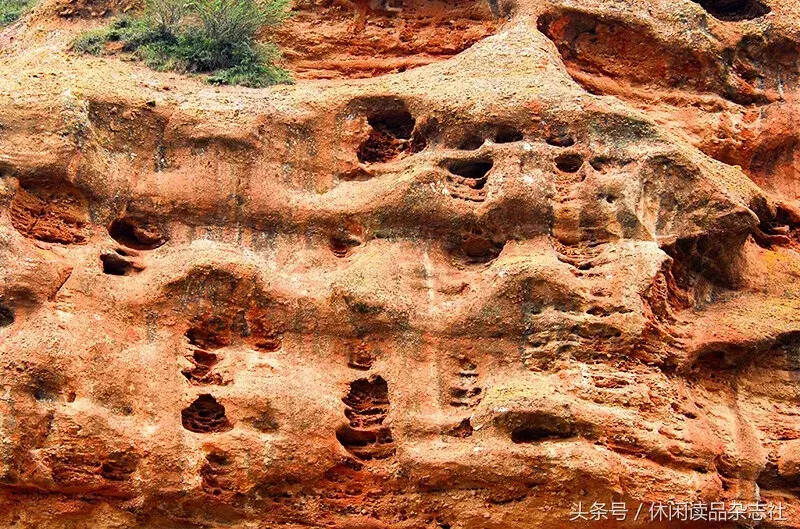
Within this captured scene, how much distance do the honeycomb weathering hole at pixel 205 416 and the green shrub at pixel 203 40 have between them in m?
4.11

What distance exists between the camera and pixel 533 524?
30.9ft

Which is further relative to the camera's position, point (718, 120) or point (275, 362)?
point (718, 120)

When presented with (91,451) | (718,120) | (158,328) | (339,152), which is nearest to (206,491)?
(91,451)

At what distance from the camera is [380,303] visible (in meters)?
10.2

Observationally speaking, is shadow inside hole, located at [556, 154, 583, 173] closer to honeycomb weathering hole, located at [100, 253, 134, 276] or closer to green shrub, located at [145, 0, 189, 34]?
honeycomb weathering hole, located at [100, 253, 134, 276]

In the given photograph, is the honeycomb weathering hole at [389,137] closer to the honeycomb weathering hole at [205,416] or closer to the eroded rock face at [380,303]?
the eroded rock face at [380,303]

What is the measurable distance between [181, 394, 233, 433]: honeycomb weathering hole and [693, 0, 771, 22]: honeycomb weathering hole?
8362 millimetres

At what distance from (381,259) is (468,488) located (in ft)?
7.77

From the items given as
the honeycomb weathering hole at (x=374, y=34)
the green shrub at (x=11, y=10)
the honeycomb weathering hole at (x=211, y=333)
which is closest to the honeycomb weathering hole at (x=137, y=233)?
the honeycomb weathering hole at (x=211, y=333)

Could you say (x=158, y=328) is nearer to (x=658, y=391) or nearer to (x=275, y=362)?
(x=275, y=362)


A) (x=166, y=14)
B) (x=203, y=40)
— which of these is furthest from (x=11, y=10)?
(x=203, y=40)

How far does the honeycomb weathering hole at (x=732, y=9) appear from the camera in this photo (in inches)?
554

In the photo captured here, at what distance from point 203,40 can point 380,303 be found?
4378 mm

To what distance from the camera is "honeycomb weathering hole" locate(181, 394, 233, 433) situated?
9719mm
